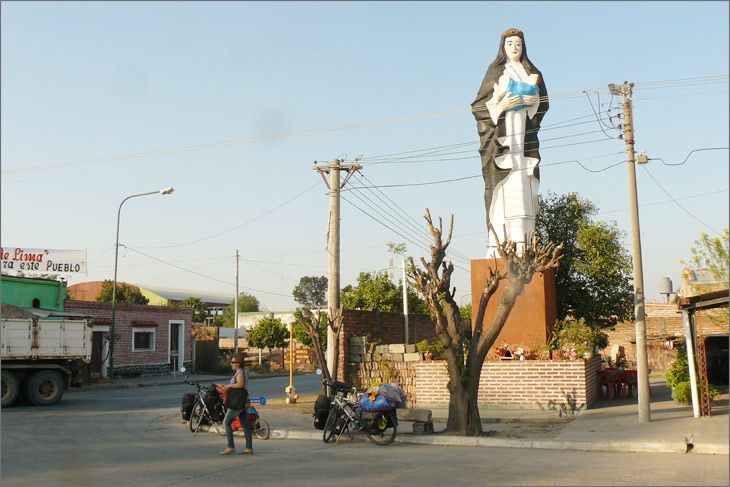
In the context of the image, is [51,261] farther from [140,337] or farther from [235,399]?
[235,399]

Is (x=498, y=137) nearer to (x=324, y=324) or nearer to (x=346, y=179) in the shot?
(x=346, y=179)

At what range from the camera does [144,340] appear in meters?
40.1

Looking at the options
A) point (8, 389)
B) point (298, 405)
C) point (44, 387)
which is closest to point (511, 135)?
point (298, 405)

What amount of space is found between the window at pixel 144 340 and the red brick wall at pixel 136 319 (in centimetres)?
23

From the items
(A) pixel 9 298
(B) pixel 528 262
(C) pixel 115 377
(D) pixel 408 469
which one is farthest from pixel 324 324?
(D) pixel 408 469

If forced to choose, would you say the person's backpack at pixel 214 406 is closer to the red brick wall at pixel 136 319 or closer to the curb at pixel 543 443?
the curb at pixel 543 443

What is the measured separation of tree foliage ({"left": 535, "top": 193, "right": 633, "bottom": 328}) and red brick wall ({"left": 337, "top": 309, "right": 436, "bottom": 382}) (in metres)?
5.79

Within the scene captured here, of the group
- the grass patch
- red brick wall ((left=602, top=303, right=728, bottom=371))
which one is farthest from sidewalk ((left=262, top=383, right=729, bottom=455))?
red brick wall ((left=602, top=303, right=728, bottom=371))

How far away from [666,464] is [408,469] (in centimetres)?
359

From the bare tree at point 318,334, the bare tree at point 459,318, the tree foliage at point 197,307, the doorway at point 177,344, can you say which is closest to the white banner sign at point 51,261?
the doorway at point 177,344

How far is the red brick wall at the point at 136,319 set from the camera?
120 feet

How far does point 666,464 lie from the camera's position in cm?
1055

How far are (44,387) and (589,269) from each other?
58.2 feet

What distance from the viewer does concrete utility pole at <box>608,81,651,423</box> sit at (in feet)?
50.6
